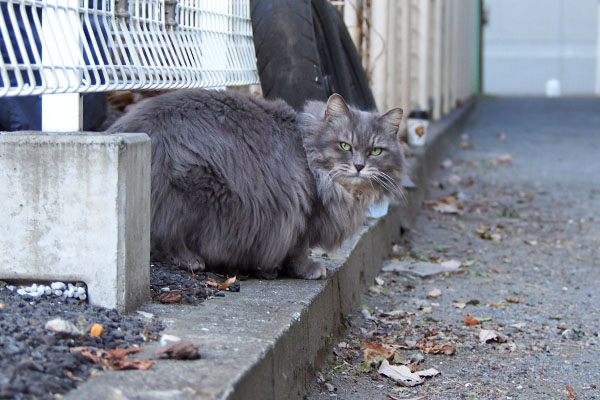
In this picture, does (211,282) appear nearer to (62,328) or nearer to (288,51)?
(62,328)

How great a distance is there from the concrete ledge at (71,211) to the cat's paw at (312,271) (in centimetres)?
98

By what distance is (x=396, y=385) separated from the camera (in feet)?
8.65

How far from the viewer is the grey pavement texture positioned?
2.70 metres

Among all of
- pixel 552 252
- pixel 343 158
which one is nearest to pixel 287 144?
pixel 343 158

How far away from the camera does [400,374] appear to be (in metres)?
2.69

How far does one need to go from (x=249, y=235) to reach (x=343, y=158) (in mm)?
489

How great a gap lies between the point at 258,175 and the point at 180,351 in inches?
43.2

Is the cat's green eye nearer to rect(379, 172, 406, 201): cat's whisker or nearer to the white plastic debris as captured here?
rect(379, 172, 406, 201): cat's whisker

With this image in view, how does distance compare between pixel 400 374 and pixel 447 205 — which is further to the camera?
pixel 447 205

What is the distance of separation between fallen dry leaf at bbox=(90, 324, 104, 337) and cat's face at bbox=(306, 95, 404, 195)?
1.26 m

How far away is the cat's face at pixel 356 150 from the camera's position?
2.95m

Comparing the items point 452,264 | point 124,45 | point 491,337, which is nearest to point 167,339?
point 124,45

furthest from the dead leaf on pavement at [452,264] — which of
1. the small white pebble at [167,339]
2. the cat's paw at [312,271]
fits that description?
the small white pebble at [167,339]

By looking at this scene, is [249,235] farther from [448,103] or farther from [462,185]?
[448,103]
